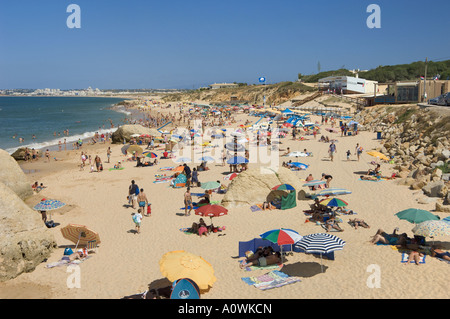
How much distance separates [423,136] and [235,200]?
14.4 metres

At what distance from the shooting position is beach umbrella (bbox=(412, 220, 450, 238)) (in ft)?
27.2

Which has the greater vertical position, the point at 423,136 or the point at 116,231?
the point at 423,136

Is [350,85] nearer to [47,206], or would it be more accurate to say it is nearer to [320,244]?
[47,206]

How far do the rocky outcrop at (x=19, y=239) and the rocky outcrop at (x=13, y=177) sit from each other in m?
5.15

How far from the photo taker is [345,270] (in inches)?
325

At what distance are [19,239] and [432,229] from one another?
385 inches

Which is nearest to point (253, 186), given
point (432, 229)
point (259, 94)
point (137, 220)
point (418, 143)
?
point (137, 220)

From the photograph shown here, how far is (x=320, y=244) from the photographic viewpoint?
783cm

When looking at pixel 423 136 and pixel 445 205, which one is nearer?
pixel 445 205

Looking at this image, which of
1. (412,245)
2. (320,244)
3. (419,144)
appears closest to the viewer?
(320,244)

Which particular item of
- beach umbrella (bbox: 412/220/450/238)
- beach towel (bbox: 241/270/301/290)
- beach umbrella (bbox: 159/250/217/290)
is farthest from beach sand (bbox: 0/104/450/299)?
beach umbrella (bbox: 412/220/450/238)
